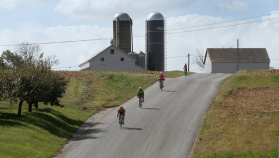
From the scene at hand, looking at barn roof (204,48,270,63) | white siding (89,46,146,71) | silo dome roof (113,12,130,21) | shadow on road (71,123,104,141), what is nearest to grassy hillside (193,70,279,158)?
shadow on road (71,123,104,141)

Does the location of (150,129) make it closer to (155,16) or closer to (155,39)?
(155,39)

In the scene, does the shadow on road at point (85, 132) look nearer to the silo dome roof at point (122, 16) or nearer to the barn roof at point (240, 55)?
the barn roof at point (240, 55)

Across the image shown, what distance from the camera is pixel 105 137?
29.6 meters

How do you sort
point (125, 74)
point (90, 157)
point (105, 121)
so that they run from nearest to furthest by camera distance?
point (90, 157) → point (105, 121) → point (125, 74)

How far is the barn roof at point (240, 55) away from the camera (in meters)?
89.1

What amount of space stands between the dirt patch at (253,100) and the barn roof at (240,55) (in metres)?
41.7

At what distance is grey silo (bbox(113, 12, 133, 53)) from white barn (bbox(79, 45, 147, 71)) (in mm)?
5087

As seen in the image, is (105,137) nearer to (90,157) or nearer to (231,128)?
(90,157)

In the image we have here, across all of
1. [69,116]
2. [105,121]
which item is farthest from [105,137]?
[69,116]

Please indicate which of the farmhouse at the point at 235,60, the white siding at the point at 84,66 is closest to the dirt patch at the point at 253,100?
the farmhouse at the point at 235,60

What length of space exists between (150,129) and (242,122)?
22.2ft

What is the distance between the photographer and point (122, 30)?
95.2m

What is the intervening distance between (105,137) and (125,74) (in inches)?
1356

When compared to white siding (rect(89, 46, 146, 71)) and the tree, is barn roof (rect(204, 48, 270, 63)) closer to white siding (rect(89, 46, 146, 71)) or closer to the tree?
white siding (rect(89, 46, 146, 71))
